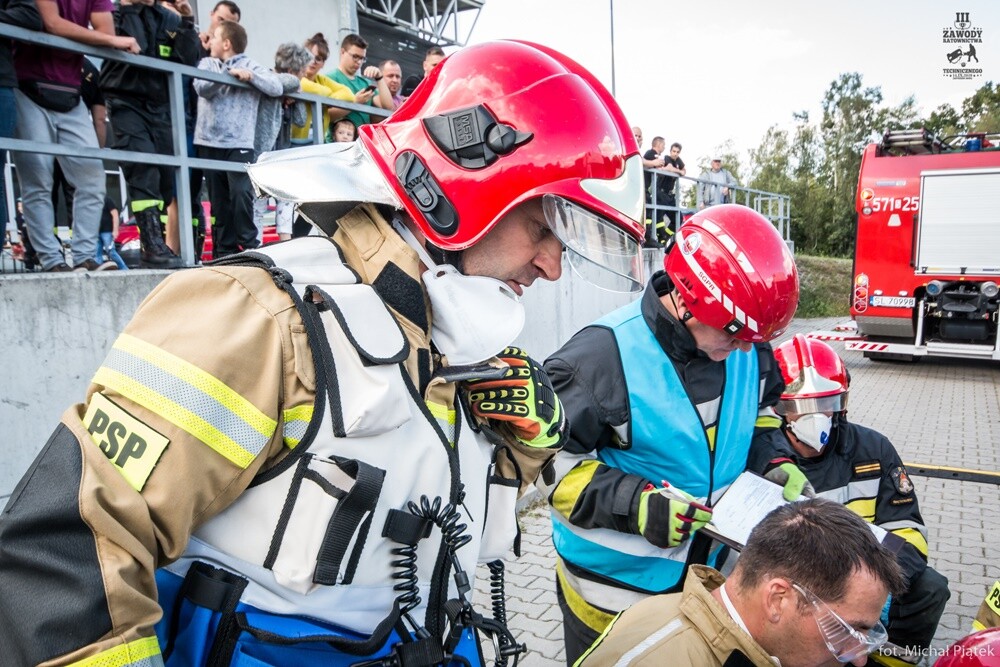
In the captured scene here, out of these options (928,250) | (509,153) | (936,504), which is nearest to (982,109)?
(928,250)

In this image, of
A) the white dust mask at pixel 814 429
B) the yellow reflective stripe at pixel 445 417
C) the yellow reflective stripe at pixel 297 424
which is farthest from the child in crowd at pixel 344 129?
the yellow reflective stripe at pixel 297 424

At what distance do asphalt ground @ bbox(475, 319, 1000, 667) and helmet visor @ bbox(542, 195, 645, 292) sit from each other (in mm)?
2514

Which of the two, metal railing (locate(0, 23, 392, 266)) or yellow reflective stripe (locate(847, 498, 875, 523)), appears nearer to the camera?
yellow reflective stripe (locate(847, 498, 875, 523))

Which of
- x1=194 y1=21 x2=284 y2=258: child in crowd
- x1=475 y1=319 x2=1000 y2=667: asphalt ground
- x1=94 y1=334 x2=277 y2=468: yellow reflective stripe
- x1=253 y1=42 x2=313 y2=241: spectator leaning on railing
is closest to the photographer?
x1=94 y1=334 x2=277 y2=468: yellow reflective stripe

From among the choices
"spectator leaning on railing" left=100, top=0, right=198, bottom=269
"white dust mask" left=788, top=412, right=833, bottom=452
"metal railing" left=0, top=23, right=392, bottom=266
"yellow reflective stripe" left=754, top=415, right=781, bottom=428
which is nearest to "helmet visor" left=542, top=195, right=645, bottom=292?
"yellow reflective stripe" left=754, top=415, right=781, bottom=428

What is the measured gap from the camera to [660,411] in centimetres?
220

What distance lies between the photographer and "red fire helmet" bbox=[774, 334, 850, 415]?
3295 millimetres

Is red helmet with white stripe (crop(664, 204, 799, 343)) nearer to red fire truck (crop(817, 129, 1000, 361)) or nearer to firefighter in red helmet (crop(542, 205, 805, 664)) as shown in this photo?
firefighter in red helmet (crop(542, 205, 805, 664))

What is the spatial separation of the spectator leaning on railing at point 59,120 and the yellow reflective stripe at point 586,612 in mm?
3017

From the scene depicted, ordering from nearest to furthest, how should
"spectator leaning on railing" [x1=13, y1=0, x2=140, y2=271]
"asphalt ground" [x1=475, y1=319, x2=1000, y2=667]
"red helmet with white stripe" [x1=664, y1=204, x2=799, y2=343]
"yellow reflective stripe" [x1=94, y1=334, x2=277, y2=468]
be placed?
"yellow reflective stripe" [x1=94, y1=334, x2=277, y2=468] → "red helmet with white stripe" [x1=664, y1=204, x2=799, y2=343] → "spectator leaning on railing" [x1=13, y1=0, x2=140, y2=271] → "asphalt ground" [x1=475, y1=319, x2=1000, y2=667]

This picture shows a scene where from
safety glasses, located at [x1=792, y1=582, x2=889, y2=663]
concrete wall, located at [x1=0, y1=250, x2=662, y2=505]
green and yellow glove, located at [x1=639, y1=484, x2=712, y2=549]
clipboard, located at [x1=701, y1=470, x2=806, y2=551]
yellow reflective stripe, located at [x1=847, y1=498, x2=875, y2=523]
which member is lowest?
yellow reflective stripe, located at [x1=847, y1=498, x2=875, y2=523]

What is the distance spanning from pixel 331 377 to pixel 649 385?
4.49ft

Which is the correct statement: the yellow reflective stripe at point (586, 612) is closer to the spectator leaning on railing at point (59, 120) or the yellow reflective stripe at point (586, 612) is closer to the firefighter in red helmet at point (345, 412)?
the firefighter in red helmet at point (345, 412)

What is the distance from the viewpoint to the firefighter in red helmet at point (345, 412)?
90cm
